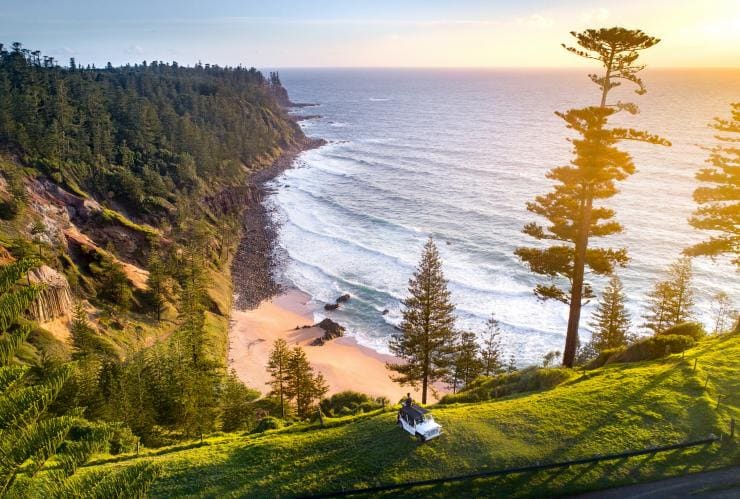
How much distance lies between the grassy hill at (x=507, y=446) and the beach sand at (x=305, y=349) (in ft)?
87.7

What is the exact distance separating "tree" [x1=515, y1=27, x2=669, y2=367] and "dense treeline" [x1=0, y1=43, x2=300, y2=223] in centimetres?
6549

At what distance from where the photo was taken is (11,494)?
296 inches

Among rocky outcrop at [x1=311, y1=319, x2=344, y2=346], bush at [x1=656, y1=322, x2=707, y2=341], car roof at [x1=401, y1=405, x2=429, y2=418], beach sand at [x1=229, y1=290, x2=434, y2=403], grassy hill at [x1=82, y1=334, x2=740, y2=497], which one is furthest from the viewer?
rocky outcrop at [x1=311, y1=319, x2=344, y2=346]

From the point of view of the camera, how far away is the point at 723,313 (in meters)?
54.6

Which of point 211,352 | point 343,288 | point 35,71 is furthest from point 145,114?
point 211,352

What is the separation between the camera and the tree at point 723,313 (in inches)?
2059

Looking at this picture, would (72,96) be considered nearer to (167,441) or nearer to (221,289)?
(221,289)

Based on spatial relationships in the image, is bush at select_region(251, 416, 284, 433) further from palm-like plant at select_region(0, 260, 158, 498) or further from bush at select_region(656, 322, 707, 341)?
bush at select_region(656, 322, 707, 341)

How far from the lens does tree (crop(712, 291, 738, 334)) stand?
52.3 metres

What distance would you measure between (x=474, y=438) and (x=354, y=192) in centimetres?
9739

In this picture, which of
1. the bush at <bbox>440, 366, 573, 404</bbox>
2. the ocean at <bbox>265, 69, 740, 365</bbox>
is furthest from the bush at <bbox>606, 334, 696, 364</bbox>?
the ocean at <bbox>265, 69, 740, 365</bbox>

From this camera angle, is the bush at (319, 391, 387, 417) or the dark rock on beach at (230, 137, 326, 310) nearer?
the bush at (319, 391, 387, 417)

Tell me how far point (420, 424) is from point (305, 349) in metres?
38.6

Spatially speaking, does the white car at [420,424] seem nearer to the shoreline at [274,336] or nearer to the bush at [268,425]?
the bush at [268,425]
